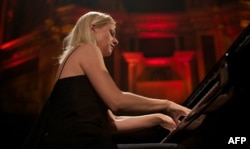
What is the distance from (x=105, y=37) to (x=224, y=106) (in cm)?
65

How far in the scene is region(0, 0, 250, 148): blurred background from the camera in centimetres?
724

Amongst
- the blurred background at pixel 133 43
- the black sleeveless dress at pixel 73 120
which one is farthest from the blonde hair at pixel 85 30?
the blurred background at pixel 133 43

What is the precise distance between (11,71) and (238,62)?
6858 mm

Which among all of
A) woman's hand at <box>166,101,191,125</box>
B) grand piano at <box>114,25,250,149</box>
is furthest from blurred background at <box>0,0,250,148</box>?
woman's hand at <box>166,101,191,125</box>

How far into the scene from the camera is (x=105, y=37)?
134 cm

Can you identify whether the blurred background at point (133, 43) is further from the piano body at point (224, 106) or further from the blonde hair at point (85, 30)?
the blonde hair at point (85, 30)

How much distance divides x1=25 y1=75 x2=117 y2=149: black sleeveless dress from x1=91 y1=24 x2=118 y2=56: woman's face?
0.24 metres

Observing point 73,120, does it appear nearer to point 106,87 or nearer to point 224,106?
point 106,87

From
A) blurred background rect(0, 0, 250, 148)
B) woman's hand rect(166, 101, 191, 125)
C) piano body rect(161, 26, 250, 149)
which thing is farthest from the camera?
blurred background rect(0, 0, 250, 148)

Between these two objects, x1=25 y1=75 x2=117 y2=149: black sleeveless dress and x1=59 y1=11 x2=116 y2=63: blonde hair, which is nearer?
x1=25 y1=75 x2=117 y2=149: black sleeveless dress

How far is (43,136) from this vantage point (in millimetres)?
1115

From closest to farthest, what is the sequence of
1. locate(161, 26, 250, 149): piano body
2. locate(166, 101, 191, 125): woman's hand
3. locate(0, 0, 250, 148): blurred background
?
locate(161, 26, 250, 149): piano body, locate(166, 101, 191, 125): woman's hand, locate(0, 0, 250, 148): blurred background

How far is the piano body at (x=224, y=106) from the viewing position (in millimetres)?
1023

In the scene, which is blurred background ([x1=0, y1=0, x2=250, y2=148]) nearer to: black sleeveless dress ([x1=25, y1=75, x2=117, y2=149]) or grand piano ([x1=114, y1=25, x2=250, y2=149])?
grand piano ([x1=114, y1=25, x2=250, y2=149])
